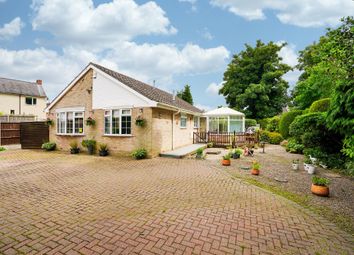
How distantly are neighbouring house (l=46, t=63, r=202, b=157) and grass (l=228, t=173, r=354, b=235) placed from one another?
7.34m

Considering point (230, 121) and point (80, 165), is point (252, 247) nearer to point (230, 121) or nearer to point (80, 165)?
point (80, 165)

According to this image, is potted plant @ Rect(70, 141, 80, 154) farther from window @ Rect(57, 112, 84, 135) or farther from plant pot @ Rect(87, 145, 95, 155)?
plant pot @ Rect(87, 145, 95, 155)

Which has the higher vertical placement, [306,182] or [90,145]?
[90,145]

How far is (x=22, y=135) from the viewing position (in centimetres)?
1766

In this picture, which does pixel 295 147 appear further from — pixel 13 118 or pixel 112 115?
pixel 13 118

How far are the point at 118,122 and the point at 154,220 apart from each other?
32.6ft

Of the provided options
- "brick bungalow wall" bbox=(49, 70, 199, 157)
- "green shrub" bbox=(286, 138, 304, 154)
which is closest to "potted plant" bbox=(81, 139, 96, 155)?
"brick bungalow wall" bbox=(49, 70, 199, 157)

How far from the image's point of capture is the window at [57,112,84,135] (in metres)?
14.6

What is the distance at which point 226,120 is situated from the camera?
2130 centimetres

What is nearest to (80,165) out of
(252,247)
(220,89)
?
(252,247)

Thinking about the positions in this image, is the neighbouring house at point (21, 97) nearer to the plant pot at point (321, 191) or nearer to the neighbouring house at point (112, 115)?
the neighbouring house at point (112, 115)

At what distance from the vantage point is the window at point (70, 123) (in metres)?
14.6

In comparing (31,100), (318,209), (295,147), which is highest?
(31,100)

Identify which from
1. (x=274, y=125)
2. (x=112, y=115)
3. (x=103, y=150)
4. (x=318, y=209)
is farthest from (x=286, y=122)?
(x=103, y=150)
